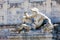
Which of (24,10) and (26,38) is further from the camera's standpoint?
(24,10)

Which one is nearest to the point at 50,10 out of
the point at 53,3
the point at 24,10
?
the point at 53,3

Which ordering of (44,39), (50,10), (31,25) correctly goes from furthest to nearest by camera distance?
(50,10), (31,25), (44,39)

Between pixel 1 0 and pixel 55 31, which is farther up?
pixel 1 0

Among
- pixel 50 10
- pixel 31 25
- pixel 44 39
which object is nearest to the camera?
pixel 44 39

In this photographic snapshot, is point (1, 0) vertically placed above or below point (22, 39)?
above

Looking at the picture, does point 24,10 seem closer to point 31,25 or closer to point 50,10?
point 50,10

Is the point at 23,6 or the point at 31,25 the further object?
the point at 23,6

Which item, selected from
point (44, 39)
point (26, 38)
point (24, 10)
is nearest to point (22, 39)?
point (26, 38)

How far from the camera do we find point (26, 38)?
260 inches

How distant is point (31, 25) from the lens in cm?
701

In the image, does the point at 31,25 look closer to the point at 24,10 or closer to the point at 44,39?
the point at 44,39

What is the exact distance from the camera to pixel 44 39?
21.5 ft

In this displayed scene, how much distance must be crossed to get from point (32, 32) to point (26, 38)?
0.21 meters

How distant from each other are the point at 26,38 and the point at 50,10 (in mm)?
1916
